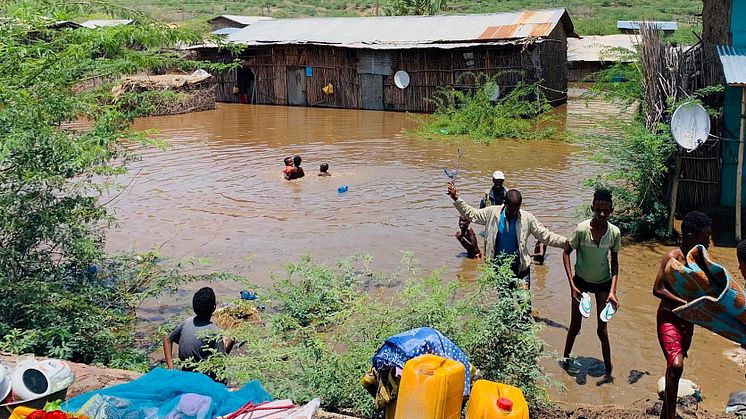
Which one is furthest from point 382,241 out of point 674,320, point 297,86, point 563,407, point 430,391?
point 297,86

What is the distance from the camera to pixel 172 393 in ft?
12.3

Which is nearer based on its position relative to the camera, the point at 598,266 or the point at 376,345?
the point at 376,345

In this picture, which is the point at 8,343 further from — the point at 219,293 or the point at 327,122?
the point at 327,122

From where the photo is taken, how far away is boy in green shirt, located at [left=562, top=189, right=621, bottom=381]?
518 cm

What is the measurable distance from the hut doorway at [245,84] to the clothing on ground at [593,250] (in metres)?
22.5

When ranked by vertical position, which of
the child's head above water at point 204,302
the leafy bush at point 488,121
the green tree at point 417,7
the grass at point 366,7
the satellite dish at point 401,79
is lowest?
the leafy bush at point 488,121

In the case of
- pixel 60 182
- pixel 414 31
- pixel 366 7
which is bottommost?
pixel 60 182

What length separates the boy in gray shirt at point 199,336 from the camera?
461cm

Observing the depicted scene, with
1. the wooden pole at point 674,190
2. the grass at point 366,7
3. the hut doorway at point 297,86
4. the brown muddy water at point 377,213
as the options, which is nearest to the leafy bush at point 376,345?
the brown muddy water at point 377,213

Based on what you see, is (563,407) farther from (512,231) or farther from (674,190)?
(674,190)

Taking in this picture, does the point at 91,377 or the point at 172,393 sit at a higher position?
the point at 172,393

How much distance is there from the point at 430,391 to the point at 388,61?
850 inches

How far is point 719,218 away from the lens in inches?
367

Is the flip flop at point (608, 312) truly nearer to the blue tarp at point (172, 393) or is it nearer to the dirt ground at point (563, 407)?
the dirt ground at point (563, 407)
